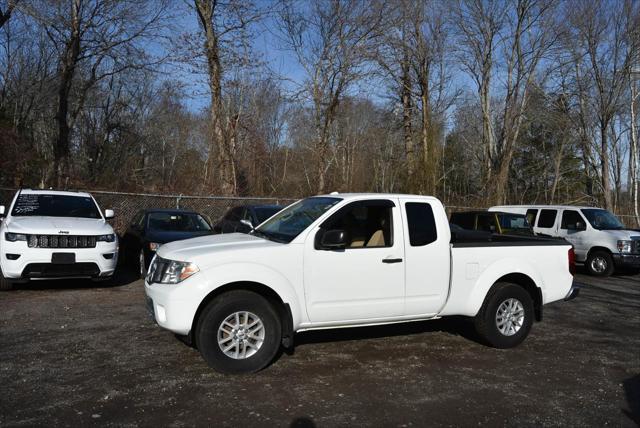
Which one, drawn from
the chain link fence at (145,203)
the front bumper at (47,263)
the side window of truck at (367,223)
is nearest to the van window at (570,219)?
the chain link fence at (145,203)

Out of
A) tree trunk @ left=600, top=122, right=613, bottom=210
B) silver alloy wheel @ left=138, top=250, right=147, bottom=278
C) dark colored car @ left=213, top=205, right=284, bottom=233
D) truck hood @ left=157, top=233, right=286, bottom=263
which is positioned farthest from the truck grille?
tree trunk @ left=600, top=122, right=613, bottom=210

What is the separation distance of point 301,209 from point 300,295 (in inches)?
51.2

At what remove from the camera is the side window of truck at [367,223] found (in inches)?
235

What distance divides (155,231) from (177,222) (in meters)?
0.71

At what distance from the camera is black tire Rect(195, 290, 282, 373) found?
508cm

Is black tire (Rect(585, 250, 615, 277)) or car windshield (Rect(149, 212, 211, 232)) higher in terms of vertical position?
car windshield (Rect(149, 212, 211, 232))

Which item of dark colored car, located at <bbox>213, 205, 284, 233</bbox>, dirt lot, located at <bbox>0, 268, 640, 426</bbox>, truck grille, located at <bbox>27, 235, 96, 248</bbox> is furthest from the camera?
dark colored car, located at <bbox>213, 205, 284, 233</bbox>

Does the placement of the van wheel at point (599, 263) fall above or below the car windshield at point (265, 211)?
below

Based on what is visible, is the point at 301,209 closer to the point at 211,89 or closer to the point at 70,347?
the point at 70,347

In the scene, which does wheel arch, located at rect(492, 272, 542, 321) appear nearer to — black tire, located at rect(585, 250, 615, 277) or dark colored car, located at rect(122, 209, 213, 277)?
dark colored car, located at rect(122, 209, 213, 277)

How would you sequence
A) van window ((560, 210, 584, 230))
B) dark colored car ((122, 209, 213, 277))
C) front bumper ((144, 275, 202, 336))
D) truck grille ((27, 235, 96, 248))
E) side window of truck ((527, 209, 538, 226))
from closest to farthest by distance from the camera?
front bumper ((144, 275, 202, 336)) → truck grille ((27, 235, 96, 248)) → dark colored car ((122, 209, 213, 277)) → van window ((560, 210, 584, 230)) → side window of truck ((527, 209, 538, 226))

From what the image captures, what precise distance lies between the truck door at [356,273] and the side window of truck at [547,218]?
1098 centimetres

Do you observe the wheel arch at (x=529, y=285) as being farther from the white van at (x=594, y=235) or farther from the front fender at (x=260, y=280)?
the white van at (x=594, y=235)

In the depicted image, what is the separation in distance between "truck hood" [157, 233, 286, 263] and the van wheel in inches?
463
